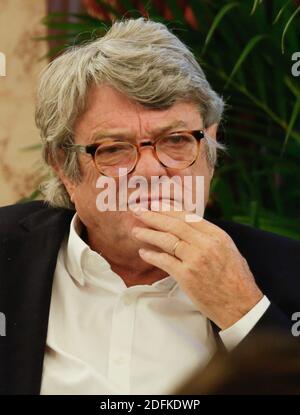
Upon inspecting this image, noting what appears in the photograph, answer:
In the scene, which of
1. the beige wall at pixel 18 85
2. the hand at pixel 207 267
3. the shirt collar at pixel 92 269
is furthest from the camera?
the beige wall at pixel 18 85

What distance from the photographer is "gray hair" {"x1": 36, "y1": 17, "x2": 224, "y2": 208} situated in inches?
50.7

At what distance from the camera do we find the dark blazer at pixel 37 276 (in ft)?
4.00

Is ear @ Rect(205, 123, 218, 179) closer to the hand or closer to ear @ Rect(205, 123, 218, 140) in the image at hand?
ear @ Rect(205, 123, 218, 140)

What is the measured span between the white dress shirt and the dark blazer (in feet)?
0.10

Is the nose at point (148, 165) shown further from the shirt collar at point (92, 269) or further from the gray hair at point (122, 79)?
the shirt collar at point (92, 269)

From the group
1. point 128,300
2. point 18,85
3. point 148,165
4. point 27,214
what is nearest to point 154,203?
point 148,165

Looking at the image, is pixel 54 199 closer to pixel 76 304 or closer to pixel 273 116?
pixel 76 304

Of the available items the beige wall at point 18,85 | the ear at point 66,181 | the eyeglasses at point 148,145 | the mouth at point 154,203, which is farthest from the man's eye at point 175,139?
the beige wall at point 18,85

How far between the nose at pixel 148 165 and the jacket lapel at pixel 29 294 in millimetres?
231

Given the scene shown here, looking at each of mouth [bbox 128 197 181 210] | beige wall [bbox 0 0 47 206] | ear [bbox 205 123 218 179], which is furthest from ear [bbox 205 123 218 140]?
beige wall [bbox 0 0 47 206]

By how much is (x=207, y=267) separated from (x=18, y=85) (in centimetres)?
119

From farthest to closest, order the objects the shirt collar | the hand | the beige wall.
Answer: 1. the beige wall
2. the shirt collar
3. the hand

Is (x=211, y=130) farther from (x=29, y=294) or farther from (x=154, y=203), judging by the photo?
(x=29, y=294)
